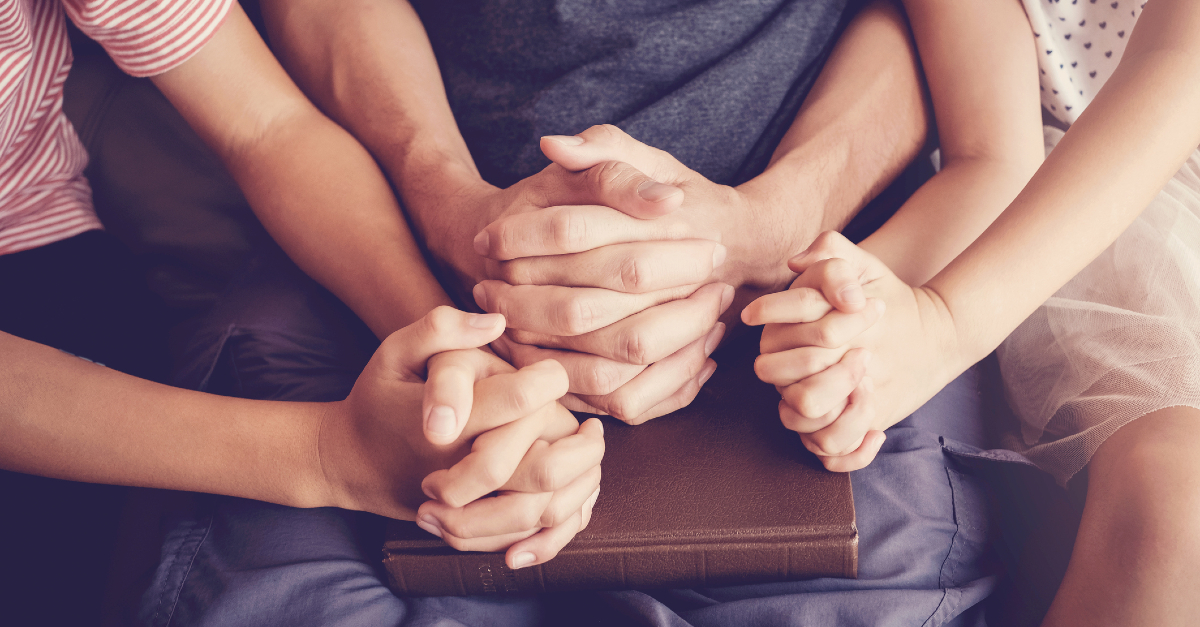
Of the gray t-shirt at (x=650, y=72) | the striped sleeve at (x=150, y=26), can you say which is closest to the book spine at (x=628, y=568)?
the gray t-shirt at (x=650, y=72)

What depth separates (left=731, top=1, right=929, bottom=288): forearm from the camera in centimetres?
84

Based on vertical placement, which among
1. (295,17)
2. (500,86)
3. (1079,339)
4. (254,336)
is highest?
(295,17)

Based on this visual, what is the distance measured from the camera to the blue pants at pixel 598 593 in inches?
23.2

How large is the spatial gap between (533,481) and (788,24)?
28.6 inches

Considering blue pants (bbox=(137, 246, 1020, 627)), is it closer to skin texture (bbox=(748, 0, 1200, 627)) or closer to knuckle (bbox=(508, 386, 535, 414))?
skin texture (bbox=(748, 0, 1200, 627))

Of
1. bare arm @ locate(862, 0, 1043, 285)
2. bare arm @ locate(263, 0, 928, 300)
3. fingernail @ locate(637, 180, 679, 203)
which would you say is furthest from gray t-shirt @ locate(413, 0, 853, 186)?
fingernail @ locate(637, 180, 679, 203)

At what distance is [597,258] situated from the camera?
0.66 meters

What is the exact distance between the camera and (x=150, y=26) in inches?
32.4

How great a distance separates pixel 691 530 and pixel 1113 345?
55 cm

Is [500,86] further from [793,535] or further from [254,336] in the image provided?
[793,535]

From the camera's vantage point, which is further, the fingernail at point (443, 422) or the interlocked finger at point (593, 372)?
the interlocked finger at point (593, 372)

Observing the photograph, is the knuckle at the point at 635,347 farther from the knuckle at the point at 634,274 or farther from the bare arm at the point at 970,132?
the bare arm at the point at 970,132

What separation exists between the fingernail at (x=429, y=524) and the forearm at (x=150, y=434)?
135 millimetres

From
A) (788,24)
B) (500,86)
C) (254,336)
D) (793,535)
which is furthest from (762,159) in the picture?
(254,336)
